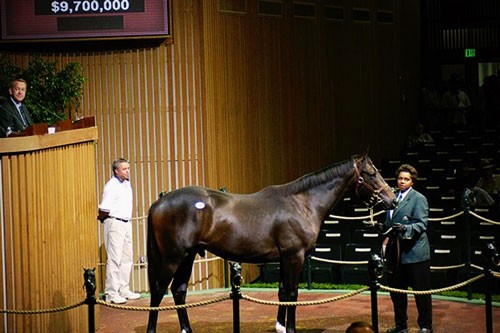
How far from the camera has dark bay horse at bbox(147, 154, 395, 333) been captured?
1095cm

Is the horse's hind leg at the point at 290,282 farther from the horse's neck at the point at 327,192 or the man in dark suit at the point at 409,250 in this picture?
the man in dark suit at the point at 409,250

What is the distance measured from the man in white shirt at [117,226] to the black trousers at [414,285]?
3.90m

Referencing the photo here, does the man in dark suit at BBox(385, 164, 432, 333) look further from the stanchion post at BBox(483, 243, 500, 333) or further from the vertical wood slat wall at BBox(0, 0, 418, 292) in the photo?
the vertical wood slat wall at BBox(0, 0, 418, 292)

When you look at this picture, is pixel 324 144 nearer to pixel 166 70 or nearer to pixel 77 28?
pixel 166 70

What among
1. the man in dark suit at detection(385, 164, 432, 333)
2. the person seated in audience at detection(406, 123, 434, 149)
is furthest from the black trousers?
the person seated in audience at detection(406, 123, 434, 149)

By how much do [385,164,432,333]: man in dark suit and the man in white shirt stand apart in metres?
3.81

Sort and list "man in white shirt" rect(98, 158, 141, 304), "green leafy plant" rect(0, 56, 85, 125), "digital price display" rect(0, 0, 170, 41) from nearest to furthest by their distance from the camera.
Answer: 1. "man in white shirt" rect(98, 158, 141, 304)
2. "green leafy plant" rect(0, 56, 85, 125)
3. "digital price display" rect(0, 0, 170, 41)

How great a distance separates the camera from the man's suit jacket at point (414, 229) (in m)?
10.8

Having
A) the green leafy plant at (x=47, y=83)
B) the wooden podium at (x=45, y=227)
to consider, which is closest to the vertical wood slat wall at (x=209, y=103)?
the green leafy plant at (x=47, y=83)

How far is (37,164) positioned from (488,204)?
7.08m

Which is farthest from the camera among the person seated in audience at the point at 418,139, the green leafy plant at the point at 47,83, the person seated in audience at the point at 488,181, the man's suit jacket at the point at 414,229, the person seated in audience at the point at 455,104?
the person seated in audience at the point at 455,104

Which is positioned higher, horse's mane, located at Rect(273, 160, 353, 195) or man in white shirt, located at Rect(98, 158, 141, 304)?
horse's mane, located at Rect(273, 160, 353, 195)

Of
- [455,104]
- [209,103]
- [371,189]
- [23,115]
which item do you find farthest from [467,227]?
[455,104]

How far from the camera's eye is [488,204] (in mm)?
14977
